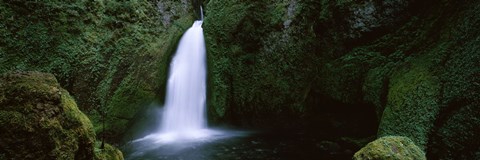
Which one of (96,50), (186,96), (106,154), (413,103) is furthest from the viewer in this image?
(186,96)

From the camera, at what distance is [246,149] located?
8055 mm

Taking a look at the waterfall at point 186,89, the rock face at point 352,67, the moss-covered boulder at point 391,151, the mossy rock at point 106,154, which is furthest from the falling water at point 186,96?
the moss-covered boulder at point 391,151

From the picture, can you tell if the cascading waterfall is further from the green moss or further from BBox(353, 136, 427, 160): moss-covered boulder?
BBox(353, 136, 427, 160): moss-covered boulder

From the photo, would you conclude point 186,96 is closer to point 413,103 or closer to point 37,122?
point 413,103

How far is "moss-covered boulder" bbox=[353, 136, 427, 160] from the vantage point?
13.9 feet

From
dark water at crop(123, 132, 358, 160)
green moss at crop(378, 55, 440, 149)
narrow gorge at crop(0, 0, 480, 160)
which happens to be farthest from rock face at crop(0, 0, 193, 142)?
green moss at crop(378, 55, 440, 149)

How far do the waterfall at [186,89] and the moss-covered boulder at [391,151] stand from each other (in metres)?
6.61

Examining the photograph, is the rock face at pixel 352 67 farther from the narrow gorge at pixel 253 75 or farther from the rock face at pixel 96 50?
the rock face at pixel 96 50

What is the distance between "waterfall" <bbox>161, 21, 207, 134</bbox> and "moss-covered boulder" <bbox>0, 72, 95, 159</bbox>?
640cm

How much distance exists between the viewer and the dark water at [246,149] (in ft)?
24.4

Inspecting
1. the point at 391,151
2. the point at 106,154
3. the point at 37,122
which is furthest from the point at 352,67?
the point at 37,122

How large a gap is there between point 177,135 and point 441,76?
23.4 feet

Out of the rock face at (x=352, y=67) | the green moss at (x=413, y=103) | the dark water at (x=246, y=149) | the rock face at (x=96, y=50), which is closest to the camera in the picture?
the rock face at (x=352, y=67)

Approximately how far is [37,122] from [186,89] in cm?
733
